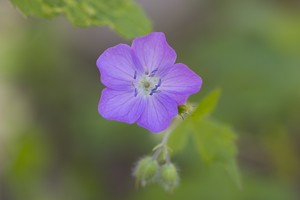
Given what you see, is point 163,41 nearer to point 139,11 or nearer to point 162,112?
point 162,112

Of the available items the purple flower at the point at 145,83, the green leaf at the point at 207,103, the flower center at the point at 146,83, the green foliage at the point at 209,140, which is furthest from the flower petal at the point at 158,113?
the green foliage at the point at 209,140

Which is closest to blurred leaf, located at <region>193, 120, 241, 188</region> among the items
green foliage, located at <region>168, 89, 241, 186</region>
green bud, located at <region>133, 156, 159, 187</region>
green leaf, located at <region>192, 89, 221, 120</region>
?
green foliage, located at <region>168, 89, 241, 186</region>

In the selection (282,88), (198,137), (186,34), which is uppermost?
(198,137)


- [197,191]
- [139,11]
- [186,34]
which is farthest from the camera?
[186,34]

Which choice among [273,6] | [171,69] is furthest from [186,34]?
[171,69]

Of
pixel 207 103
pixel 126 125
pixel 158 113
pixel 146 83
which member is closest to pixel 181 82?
pixel 158 113

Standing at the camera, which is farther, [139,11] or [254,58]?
[254,58]
